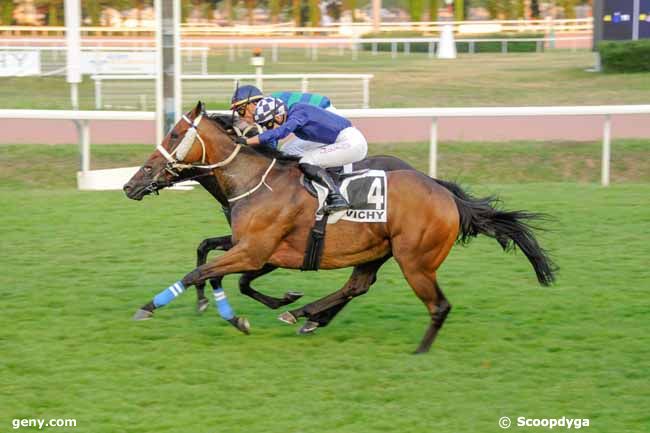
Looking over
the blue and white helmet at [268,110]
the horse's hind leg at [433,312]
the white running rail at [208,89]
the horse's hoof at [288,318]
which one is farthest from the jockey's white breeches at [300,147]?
the white running rail at [208,89]

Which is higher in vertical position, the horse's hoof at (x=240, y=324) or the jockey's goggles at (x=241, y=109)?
the jockey's goggles at (x=241, y=109)

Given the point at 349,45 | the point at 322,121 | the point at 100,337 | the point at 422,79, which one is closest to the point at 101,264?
the point at 100,337

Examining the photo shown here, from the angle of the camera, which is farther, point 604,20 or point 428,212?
point 604,20

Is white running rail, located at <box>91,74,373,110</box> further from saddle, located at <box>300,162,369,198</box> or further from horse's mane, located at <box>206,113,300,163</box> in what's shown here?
saddle, located at <box>300,162,369,198</box>

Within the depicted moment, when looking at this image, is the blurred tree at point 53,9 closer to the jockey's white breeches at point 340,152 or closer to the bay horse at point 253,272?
the bay horse at point 253,272

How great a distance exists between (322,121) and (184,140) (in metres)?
0.79

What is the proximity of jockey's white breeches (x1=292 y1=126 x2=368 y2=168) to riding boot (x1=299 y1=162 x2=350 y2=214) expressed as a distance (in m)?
0.18

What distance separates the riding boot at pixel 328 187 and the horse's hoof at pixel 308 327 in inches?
27.4

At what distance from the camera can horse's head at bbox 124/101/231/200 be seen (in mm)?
5703

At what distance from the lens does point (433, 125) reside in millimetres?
10531

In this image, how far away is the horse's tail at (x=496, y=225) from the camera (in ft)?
18.5

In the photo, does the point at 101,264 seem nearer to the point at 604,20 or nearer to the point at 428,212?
the point at 428,212

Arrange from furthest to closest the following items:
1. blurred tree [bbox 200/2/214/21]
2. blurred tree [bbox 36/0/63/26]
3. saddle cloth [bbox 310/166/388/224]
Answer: blurred tree [bbox 200/2/214/21] < blurred tree [bbox 36/0/63/26] < saddle cloth [bbox 310/166/388/224]

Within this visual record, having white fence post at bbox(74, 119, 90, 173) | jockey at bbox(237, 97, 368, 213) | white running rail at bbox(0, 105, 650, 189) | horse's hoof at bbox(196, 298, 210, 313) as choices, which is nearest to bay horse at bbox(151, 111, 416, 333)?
horse's hoof at bbox(196, 298, 210, 313)
